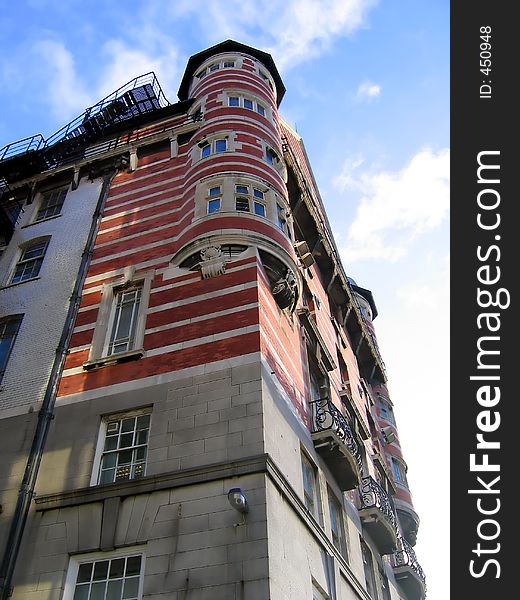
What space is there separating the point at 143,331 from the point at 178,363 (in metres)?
2.11

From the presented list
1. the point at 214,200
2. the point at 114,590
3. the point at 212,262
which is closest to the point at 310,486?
the point at 114,590

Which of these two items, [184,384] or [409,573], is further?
[409,573]

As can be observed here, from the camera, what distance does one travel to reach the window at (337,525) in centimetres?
2000

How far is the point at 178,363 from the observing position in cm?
1817

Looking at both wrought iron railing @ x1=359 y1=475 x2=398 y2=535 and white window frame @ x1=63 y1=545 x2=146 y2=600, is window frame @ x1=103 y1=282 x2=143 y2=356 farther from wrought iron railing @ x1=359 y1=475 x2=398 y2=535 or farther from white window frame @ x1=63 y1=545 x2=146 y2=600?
wrought iron railing @ x1=359 y1=475 x2=398 y2=535

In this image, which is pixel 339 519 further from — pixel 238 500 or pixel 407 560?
pixel 407 560

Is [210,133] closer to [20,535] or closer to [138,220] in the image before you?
[138,220]

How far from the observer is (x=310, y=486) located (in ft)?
61.9

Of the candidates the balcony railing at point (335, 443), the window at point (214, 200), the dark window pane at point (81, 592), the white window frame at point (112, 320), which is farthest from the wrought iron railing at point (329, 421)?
the dark window pane at point (81, 592)

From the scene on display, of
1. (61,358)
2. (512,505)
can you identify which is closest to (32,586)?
(61,358)

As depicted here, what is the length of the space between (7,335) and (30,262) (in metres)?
4.07

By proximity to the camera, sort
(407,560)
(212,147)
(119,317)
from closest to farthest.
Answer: (119,317)
(212,147)
(407,560)

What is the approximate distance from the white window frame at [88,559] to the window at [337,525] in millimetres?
7060

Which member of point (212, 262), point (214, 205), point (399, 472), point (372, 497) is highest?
point (214, 205)
